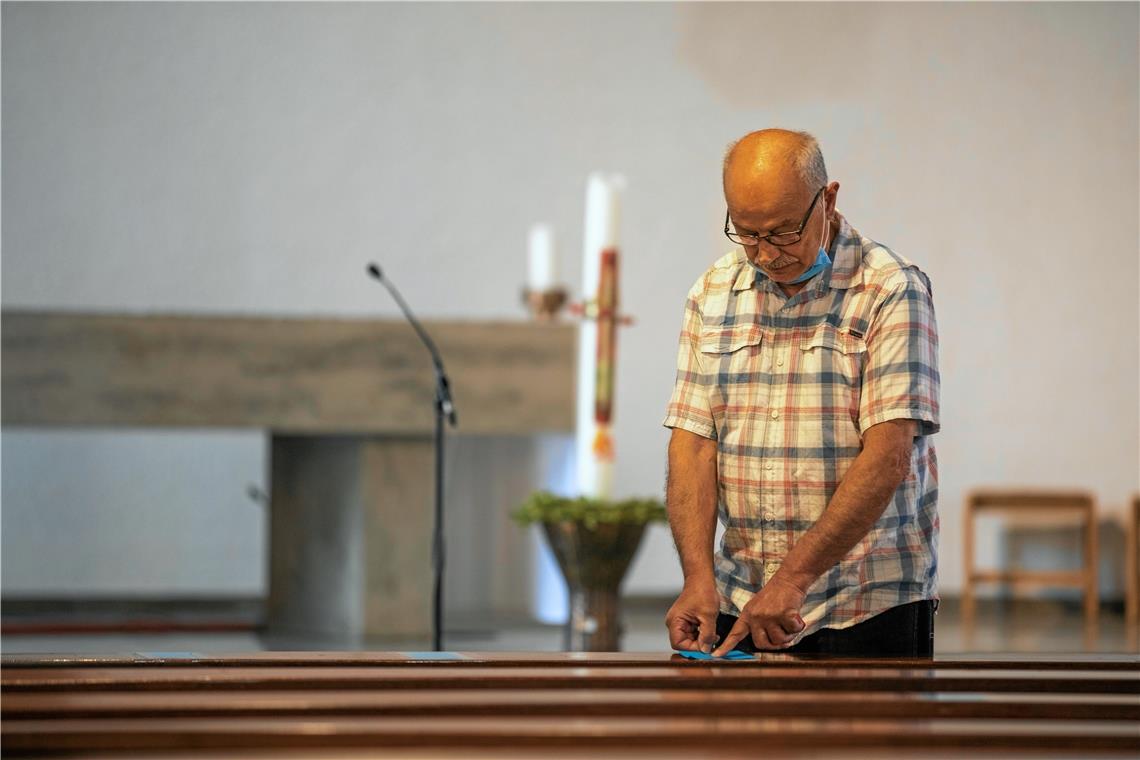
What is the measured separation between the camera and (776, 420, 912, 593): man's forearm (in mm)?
1936

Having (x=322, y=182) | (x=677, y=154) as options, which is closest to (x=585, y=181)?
(x=677, y=154)

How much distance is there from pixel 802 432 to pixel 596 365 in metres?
2.08

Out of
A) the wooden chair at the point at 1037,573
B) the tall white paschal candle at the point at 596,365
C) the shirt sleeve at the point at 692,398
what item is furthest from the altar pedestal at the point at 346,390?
the wooden chair at the point at 1037,573

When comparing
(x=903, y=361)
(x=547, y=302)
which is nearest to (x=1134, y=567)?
(x=547, y=302)

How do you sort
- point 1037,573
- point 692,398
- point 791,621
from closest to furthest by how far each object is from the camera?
1. point 791,621
2. point 692,398
3. point 1037,573

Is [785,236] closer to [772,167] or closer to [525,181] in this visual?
[772,167]

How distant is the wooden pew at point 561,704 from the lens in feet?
4.10

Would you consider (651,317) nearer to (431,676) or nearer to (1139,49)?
(1139,49)

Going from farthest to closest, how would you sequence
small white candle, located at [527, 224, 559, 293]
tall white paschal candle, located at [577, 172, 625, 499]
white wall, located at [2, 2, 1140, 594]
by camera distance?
1. white wall, located at [2, 2, 1140, 594]
2. small white candle, located at [527, 224, 559, 293]
3. tall white paschal candle, located at [577, 172, 625, 499]

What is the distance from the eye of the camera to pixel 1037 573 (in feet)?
23.7

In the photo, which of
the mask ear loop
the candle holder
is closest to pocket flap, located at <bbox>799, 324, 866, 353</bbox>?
the mask ear loop

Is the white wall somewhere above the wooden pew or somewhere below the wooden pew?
above

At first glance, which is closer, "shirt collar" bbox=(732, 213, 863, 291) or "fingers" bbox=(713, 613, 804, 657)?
"fingers" bbox=(713, 613, 804, 657)

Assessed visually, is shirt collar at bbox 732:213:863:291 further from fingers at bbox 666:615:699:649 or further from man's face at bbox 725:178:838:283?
fingers at bbox 666:615:699:649
